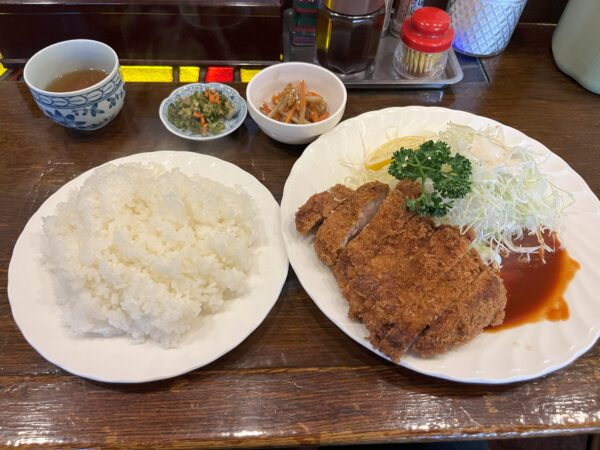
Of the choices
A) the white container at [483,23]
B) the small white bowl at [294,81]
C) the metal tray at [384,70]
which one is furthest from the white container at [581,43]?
the small white bowl at [294,81]

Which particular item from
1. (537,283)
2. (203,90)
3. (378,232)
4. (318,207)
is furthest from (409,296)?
(203,90)

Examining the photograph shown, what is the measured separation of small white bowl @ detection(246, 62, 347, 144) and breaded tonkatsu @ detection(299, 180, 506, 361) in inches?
18.6

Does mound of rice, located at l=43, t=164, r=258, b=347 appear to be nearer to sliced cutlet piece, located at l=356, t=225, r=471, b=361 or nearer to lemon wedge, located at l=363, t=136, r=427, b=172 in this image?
sliced cutlet piece, located at l=356, t=225, r=471, b=361

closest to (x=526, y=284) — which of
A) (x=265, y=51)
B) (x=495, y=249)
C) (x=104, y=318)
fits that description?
(x=495, y=249)

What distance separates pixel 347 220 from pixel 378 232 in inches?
5.4

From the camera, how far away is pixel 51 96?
6.83ft

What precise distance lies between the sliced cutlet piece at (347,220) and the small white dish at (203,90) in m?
0.81

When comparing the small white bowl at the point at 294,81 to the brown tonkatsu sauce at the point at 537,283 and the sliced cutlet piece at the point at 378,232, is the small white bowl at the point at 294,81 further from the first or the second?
the brown tonkatsu sauce at the point at 537,283

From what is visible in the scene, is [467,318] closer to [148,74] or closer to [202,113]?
[202,113]

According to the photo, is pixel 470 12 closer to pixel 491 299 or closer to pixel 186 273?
pixel 491 299

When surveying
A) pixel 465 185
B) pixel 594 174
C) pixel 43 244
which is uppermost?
pixel 465 185

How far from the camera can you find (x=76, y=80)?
2.35m

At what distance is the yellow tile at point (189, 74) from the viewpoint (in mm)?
2736

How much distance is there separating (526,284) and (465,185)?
498 millimetres
